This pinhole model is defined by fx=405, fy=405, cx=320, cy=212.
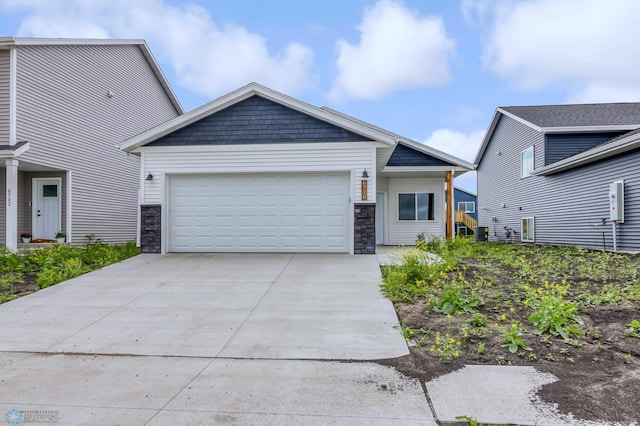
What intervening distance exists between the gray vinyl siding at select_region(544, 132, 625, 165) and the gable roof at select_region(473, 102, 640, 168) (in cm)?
37

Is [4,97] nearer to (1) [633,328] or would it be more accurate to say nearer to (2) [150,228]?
(2) [150,228]

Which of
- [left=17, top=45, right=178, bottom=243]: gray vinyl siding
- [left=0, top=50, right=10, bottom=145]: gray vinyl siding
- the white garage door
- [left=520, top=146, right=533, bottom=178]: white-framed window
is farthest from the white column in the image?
[left=520, top=146, right=533, bottom=178]: white-framed window

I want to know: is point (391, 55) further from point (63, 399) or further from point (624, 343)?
point (63, 399)

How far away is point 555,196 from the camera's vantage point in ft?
48.8

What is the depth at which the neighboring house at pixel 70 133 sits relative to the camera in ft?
37.0

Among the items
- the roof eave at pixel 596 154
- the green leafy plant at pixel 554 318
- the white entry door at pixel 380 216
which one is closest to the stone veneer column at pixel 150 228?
the white entry door at pixel 380 216

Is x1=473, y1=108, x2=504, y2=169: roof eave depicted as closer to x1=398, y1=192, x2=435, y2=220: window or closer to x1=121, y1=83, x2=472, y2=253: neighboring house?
x1=398, y1=192, x2=435, y2=220: window

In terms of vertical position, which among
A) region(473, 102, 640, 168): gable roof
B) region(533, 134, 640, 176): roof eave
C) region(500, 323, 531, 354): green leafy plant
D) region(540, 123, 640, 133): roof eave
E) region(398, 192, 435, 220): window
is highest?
region(473, 102, 640, 168): gable roof

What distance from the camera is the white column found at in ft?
35.7

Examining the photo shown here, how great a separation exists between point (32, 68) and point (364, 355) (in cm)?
1311

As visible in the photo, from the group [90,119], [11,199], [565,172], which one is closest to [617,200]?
[565,172]

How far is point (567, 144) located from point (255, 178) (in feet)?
38.4

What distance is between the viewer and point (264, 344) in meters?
4.45

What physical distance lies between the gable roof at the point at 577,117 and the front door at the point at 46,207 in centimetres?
1689
